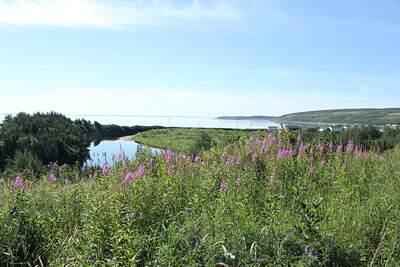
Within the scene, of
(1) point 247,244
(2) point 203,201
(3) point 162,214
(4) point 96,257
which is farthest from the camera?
(2) point 203,201

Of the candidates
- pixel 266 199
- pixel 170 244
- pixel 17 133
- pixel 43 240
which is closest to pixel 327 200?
pixel 266 199

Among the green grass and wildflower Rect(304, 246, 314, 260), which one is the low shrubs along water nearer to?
wildflower Rect(304, 246, 314, 260)

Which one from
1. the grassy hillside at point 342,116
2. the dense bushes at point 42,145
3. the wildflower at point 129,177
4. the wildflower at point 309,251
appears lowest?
the dense bushes at point 42,145

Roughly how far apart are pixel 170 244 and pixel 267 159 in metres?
3.96

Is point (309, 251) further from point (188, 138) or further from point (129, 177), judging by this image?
point (188, 138)

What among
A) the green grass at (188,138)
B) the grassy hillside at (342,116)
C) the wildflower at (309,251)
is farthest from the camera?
the grassy hillside at (342,116)

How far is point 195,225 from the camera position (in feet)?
10.2

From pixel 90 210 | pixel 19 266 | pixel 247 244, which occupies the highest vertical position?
pixel 90 210

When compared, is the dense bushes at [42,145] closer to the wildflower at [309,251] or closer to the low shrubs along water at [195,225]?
the low shrubs along water at [195,225]

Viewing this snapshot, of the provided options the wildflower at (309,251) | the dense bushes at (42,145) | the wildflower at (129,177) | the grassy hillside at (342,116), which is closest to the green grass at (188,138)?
the wildflower at (129,177)

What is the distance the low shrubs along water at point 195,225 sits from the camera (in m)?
2.91

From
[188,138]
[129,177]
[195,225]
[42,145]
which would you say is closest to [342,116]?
[188,138]

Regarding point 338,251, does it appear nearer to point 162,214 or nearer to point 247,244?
point 247,244

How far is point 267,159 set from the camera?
6.46 metres
